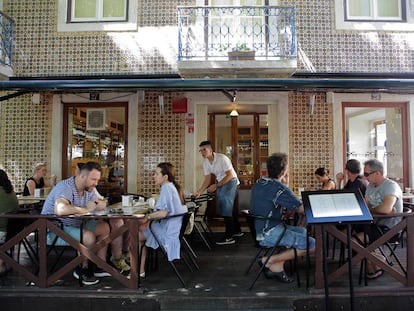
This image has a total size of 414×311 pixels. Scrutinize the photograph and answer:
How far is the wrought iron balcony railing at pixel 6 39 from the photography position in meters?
6.99

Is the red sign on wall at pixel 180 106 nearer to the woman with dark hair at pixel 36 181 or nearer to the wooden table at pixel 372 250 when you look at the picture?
the woman with dark hair at pixel 36 181

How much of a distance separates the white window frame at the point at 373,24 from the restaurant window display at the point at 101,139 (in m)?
4.93

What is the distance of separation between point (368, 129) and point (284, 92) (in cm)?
195

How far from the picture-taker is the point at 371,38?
7023 millimetres

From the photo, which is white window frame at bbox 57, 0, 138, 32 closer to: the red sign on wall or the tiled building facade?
the tiled building facade

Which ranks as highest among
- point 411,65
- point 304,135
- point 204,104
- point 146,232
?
point 411,65

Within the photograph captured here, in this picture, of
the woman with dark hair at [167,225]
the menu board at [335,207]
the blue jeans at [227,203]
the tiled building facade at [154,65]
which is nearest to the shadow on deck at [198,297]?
the woman with dark hair at [167,225]

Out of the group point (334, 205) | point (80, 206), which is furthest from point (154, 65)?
point (334, 205)

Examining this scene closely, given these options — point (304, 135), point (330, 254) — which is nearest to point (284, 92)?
point (304, 135)

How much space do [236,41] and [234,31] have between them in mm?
242

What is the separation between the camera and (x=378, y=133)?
279 inches

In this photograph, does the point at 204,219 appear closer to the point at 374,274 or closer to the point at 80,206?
the point at 80,206

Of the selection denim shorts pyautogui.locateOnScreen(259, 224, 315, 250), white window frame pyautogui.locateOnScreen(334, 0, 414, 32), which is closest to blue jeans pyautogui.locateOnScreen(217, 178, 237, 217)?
denim shorts pyautogui.locateOnScreen(259, 224, 315, 250)

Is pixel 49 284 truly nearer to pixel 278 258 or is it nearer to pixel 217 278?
pixel 217 278
